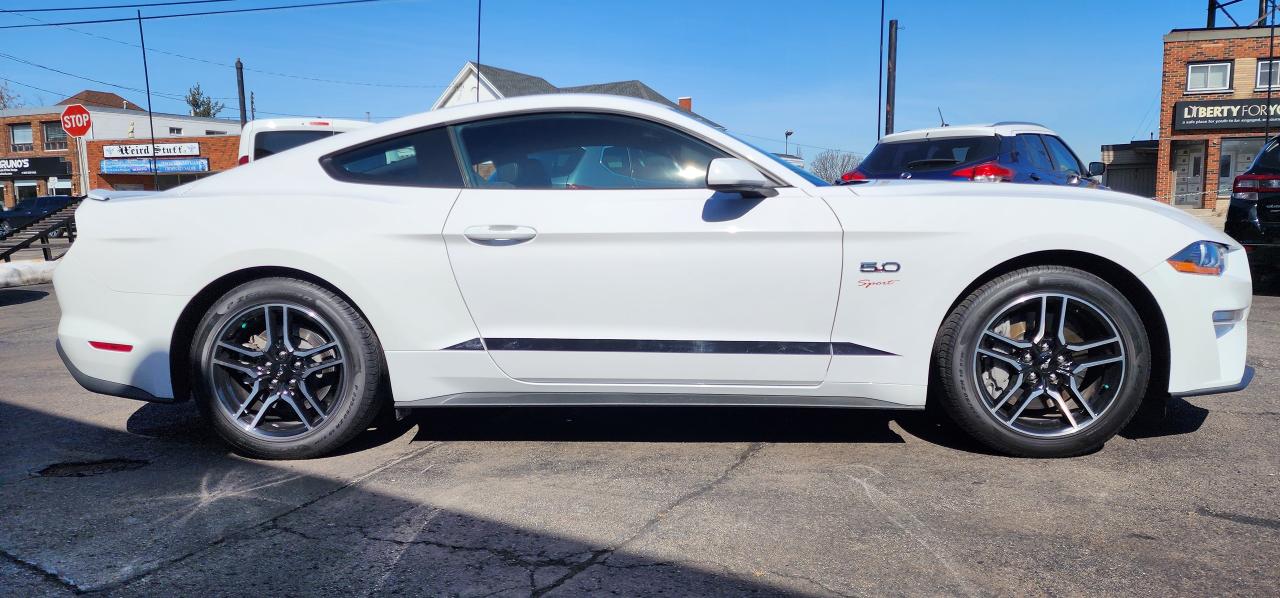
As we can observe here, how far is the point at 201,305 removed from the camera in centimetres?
360

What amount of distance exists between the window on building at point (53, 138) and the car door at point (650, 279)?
195 feet

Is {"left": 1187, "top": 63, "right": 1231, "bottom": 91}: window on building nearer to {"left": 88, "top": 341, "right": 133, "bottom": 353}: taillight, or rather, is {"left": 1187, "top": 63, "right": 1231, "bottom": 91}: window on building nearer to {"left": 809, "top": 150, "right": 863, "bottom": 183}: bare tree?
{"left": 809, "top": 150, "right": 863, "bottom": 183}: bare tree

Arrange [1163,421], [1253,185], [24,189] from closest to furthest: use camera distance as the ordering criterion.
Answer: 1. [1163,421]
2. [1253,185]
3. [24,189]

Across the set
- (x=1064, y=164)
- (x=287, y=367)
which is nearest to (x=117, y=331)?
(x=287, y=367)

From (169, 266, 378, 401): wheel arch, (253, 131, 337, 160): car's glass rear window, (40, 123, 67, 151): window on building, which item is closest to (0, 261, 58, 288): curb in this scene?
(253, 131, 337, 160): car's glass rear window

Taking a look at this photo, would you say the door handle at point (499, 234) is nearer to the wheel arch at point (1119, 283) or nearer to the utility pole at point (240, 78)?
the wheel arch at point (1119, 283)

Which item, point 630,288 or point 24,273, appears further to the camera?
point 24,273

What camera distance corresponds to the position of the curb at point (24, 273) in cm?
1166

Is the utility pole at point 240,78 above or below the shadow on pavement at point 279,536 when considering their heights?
above

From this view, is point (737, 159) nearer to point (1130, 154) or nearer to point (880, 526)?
point (880, 526)

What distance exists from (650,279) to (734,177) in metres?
0.50

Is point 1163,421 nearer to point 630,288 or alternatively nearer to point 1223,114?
point 630,288

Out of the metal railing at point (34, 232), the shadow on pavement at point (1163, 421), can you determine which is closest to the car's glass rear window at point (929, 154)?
the shadow on pavement at point (1163, 421)

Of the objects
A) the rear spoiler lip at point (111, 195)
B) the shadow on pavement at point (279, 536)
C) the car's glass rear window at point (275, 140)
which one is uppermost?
the car's glass rear window at point (275, 140)
